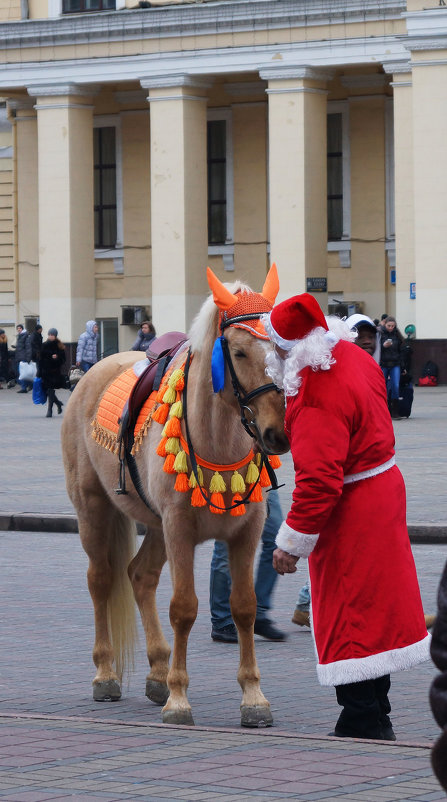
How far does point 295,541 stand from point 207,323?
1.50m

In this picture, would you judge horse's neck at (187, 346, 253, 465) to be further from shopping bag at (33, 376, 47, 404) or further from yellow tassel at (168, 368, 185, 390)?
shopping bag at (33, 376, 47, 404)

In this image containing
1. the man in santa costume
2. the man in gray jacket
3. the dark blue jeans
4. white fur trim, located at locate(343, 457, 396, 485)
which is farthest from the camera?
the man in gray jacket

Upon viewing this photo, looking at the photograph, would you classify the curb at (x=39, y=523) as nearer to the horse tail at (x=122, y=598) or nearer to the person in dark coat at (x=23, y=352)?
the horse tail at (x=122, y=598)

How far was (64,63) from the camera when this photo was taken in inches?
1666

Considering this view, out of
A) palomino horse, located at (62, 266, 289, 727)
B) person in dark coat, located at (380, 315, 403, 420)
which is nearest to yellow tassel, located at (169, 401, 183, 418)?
palomino horse, located at (62, 266, 289, 727)

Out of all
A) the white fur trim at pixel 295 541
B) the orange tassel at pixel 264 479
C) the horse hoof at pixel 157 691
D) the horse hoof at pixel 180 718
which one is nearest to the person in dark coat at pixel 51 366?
the horse hoof at pixel 157 691

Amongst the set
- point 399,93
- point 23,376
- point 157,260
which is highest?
point 399,93

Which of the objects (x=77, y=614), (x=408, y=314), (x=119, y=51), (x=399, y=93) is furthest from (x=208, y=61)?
(x=77, y=614)

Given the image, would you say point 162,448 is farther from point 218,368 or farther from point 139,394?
point 139,394

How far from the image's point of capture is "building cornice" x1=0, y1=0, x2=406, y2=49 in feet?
126

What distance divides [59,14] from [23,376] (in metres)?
10.1

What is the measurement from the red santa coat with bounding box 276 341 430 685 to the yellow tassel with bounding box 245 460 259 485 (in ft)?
3.23

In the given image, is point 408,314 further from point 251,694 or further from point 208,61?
point 251,694

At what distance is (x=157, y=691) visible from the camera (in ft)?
25.3
